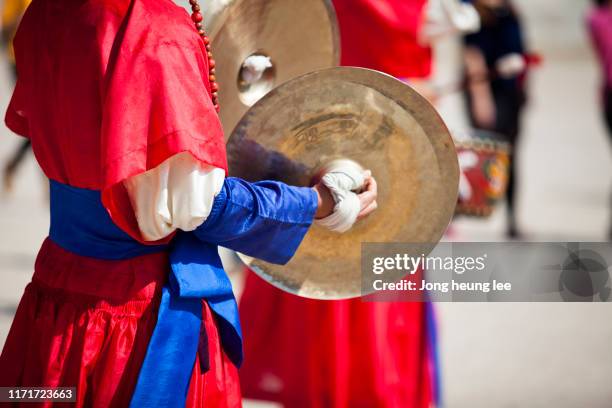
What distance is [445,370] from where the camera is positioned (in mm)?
3947

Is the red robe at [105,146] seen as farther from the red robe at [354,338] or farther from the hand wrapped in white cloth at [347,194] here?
the red robe at [354,338]

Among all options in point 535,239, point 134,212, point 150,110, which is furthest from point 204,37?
point 535,239

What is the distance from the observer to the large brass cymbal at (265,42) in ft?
6.46

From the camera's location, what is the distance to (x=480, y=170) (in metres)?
3.84

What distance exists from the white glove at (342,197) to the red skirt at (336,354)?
107 cm

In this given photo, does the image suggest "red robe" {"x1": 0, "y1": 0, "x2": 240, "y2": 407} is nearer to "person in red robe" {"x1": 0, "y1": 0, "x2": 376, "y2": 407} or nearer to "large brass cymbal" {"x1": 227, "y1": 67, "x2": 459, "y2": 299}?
"person in red robe" {"x1": 0, "y1": 0, "x2": 376, "y2": 407}

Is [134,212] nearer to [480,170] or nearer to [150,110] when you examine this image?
[150,110]

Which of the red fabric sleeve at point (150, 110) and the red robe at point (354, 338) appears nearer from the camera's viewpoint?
the red fabric sleeve at point (150, 110)

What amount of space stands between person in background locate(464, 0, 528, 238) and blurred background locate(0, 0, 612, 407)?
276 mm

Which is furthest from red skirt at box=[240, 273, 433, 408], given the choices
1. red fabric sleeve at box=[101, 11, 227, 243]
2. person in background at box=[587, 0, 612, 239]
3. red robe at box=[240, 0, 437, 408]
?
person in background at box=[587, 0, 612, 239]

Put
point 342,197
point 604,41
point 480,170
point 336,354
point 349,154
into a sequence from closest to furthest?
1. point 342,197
2. point 349,154
3. point 336,354
4. point 480,170
5. point 604,41

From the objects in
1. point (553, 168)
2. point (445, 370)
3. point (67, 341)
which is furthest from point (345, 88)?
point (553, 168)

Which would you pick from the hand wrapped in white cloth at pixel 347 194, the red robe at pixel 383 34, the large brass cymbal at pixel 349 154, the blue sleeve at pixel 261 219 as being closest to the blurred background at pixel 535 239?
the red robe at pixel 383 34

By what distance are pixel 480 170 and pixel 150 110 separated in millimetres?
2435
